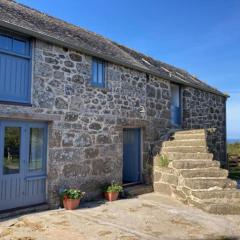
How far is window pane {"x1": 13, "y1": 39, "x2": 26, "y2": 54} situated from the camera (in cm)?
745

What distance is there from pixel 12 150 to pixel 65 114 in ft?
5.55

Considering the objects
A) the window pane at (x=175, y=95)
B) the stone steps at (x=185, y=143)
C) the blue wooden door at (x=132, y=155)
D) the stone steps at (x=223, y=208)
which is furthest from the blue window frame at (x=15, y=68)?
the window pane at (x=175, y=95)

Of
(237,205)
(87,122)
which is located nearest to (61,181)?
(87,122)

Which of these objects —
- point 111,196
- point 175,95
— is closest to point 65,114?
point 111,196

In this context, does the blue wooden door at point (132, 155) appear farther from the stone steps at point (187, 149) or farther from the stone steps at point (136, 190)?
the stone steps at point (187, 149)

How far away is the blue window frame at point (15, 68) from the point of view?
7.16m

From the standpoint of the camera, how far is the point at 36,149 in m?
7.84

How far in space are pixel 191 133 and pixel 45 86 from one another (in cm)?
549

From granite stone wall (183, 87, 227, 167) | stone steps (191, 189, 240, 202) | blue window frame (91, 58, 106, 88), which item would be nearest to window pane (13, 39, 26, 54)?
blue window frame (91, 58, 106, 88)

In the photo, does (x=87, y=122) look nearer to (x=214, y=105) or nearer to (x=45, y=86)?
(x=45, y=86)

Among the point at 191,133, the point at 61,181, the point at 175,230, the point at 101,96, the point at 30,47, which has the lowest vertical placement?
the point at 175,230

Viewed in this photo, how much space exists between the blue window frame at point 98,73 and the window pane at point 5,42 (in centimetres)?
266

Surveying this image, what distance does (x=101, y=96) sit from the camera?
9.41 metres

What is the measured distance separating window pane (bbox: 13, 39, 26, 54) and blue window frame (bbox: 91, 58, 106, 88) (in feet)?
7.53
